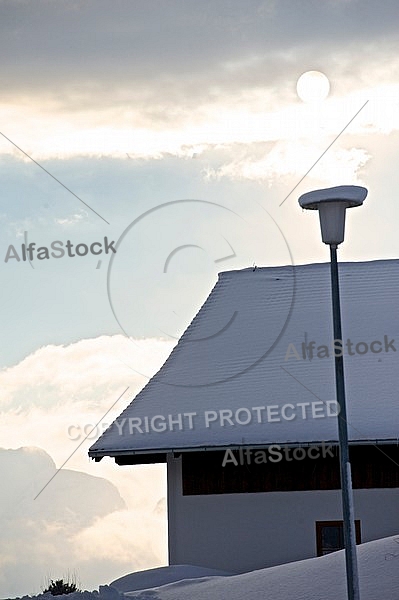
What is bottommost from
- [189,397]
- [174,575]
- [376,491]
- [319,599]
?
[319,599]

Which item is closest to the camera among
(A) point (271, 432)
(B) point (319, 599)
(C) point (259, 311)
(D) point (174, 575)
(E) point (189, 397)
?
(B) point (319, 599)

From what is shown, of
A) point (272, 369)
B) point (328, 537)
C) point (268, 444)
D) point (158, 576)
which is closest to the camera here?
point (158, 576)

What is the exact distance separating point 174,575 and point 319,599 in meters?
6.33

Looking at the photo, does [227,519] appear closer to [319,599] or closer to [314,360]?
[314,360]

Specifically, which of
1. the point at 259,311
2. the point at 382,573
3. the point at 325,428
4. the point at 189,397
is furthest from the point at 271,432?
the point at 382,573

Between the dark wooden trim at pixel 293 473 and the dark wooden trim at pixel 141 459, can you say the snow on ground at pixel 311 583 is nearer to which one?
the dark wooden trim at pixel 293 473

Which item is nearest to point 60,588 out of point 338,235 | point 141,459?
point 141,459

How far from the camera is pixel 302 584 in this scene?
45.0ft

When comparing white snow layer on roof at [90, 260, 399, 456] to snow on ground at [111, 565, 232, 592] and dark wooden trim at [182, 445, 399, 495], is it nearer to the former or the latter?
dark wooden trim at [182, 445, 399, 495]

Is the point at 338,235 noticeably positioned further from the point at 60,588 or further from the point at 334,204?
the point at 60,588

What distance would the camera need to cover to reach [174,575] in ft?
62.2

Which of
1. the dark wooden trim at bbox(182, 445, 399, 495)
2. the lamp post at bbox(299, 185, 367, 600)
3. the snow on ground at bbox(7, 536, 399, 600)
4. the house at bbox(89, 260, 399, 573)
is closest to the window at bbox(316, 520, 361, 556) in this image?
the house at bbox(89, 260, 399, 573)

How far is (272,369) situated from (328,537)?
3515mm

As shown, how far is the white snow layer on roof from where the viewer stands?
67.1 feet
